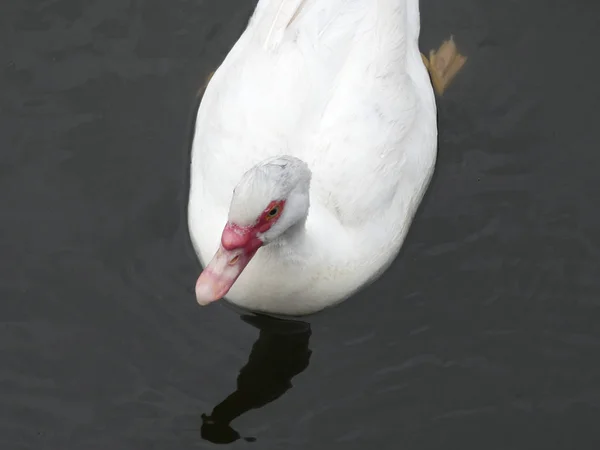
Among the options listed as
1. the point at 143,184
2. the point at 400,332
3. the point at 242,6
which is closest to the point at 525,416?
the point at 400,332

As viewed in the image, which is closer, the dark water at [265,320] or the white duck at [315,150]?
the white duck at [315,150]

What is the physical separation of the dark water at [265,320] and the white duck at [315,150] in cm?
34

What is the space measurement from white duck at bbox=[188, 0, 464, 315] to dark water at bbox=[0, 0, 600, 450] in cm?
34

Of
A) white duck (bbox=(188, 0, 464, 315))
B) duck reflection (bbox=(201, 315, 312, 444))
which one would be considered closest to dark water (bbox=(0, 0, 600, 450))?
duck reflection (bbox=(201, 315, 312, 444))

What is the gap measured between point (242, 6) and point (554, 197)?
238 cm

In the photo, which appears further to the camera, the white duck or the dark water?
the dark water

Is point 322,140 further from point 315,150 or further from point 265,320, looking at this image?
point 265,320

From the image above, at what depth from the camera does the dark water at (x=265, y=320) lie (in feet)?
21.0

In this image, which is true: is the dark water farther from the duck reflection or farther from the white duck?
the white duck

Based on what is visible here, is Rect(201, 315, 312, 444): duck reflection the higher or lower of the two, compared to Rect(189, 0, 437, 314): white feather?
lower

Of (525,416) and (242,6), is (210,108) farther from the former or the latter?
(525,416)

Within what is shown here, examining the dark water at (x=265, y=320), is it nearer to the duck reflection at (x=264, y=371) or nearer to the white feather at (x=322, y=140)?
the duck reflection at (x=264, y=371)

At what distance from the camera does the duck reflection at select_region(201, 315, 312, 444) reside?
6.37 m

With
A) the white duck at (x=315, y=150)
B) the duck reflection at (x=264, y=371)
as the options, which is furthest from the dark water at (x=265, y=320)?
the white duck at (x=315, y=150)
